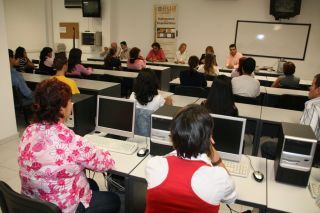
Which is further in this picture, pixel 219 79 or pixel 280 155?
pixel 219 79

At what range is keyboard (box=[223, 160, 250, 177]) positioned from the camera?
1.84 metres

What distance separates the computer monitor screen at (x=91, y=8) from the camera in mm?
8203

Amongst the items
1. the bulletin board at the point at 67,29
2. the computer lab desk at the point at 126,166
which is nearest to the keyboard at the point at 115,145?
the computer lab desk at the point at 126,166

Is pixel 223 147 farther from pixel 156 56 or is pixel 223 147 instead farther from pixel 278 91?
pixel 156 56

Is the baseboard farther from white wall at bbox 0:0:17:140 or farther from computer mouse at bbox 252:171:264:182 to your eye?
computer mouse at bbox 252:171:264:182

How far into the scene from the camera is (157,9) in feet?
27.0

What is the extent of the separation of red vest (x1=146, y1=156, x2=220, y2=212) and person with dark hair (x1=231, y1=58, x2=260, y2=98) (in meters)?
2.83

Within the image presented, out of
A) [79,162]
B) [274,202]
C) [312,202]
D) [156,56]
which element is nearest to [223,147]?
[274,202]

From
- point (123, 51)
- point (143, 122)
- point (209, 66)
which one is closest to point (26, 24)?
point (123, 51)

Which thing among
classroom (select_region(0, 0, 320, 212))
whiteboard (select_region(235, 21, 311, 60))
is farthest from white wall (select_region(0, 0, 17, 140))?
whiteboard (select_region(235, 21, 311, 60))

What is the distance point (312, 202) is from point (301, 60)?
653 centimetres

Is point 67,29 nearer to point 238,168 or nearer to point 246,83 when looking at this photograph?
point 246,83

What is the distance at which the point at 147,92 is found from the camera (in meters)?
2.47

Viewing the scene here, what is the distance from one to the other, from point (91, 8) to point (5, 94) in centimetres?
549
